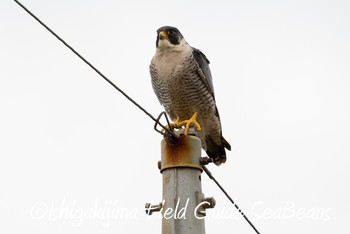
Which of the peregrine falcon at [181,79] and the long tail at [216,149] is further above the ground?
the peregrine falcon at [181,79]

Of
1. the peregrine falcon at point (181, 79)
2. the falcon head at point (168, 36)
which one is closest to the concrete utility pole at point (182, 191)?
the peregrine falcon at point (181, 79)

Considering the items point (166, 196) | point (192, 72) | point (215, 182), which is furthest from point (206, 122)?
point (166, 196)

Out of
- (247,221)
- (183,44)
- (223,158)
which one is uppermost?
(183,44)

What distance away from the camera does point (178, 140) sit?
2850mm

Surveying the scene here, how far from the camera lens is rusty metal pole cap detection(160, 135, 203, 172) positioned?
8.93ft

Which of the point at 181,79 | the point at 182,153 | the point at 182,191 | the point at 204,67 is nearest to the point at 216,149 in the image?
the point at 204,67

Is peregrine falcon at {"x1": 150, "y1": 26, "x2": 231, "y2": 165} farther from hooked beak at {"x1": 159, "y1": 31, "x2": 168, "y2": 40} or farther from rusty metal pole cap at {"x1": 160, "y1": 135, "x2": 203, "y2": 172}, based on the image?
rusty metal pole cap at {"x1": 160, "y1": 135, "x2": 203, "y2": 172}

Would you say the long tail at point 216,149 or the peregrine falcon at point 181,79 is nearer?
the peregrine falcon at point 181,79

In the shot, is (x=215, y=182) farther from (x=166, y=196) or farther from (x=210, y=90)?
(x=210, y=90)

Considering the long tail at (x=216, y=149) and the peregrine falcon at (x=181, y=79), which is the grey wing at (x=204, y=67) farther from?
the long tail at (x=216, y=149)

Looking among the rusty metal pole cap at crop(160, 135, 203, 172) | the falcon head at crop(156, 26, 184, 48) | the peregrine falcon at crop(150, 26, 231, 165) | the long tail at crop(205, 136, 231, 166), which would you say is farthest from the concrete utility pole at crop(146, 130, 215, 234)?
→ the long tail at crop(205, 136, 231, 166)

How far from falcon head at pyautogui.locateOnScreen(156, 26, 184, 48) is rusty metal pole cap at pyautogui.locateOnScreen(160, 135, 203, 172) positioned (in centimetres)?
208

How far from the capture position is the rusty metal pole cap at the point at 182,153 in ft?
8.93

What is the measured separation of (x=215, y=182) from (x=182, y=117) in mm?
2104
